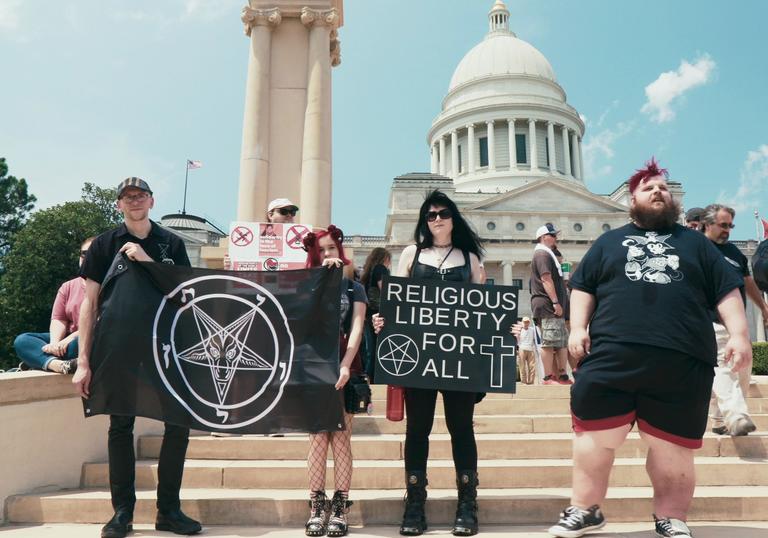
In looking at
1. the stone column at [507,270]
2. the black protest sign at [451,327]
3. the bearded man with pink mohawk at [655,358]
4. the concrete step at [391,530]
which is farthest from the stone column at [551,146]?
the bearded man with pink mohawk at [655,358]

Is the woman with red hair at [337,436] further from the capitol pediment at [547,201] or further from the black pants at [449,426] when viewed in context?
the capitol pediment at [547,201]

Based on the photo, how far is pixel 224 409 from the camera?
430cm

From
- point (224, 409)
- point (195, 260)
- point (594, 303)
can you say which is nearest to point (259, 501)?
point (224, 409)

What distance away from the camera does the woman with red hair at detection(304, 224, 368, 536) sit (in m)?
4.03

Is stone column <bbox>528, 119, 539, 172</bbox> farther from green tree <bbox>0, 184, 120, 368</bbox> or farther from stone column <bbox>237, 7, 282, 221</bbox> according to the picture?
stone column <bbox>237, 7, 282, 221</bbox>

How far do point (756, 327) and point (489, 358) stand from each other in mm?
62692

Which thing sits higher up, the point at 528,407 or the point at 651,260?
the point at 651,260

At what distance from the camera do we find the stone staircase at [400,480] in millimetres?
4375

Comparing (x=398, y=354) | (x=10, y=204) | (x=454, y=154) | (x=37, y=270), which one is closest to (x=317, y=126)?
(x=398, y=354)

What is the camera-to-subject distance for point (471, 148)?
75.1 meters

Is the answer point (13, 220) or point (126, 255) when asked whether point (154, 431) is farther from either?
point (13, 220)

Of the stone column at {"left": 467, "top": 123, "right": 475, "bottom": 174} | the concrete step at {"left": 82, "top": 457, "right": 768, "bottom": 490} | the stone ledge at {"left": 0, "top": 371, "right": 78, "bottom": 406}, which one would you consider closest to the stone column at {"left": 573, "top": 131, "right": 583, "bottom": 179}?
the stone column at {"left": 467, "top": 123, "right": 475, "bottom": 174}

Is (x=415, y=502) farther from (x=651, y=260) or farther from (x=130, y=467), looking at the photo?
(x=651, y=260)

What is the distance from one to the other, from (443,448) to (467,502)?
144cm
